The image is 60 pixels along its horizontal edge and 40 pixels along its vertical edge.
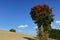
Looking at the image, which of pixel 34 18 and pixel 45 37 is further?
pixel 34 18

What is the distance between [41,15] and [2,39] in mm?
8936

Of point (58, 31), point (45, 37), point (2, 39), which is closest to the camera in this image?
point (45, 37)

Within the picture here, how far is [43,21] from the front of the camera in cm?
3997

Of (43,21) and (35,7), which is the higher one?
(35,7)

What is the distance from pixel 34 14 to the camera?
40.0 meters

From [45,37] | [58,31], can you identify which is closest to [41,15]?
[58,31]

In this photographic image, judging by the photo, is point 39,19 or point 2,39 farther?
point 39,19

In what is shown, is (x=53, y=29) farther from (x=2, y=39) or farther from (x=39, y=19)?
(x=2, y=39)

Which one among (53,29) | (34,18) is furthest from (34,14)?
(53,29)

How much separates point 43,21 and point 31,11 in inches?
115

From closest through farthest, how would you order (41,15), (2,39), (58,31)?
(2,39), (41,15), (58,31)

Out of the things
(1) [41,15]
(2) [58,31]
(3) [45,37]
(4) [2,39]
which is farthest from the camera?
(2) [58,31]

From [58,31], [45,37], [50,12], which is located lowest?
[45,37]

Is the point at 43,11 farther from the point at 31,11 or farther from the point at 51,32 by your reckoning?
the point at 51,32
